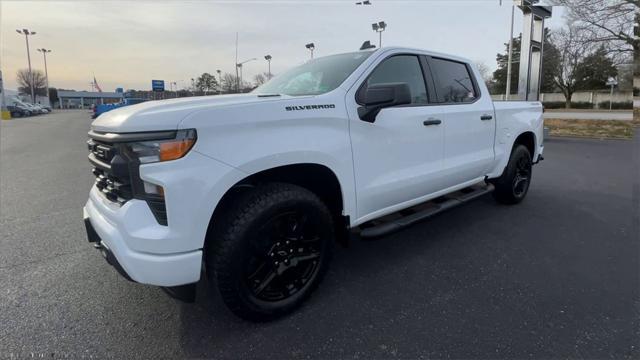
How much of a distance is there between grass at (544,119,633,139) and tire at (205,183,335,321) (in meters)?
17.4

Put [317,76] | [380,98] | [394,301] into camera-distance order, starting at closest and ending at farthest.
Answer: [380,98] → [394,301] → [317,76]

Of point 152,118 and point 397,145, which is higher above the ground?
point 152,118

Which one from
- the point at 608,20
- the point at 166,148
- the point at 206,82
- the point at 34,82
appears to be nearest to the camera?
the point at 166,148

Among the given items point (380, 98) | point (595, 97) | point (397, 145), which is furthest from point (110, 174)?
point (595, 97)

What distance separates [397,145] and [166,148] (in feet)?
5.89

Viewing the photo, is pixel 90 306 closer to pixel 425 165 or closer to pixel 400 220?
pixel 400 220

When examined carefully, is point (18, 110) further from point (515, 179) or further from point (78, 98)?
point (78, 98)

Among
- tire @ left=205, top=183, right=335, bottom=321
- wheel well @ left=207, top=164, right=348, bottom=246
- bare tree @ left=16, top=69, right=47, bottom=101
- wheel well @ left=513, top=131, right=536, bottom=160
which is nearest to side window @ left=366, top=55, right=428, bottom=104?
wheel well @ left=207, top=164, right=348, bottom=246

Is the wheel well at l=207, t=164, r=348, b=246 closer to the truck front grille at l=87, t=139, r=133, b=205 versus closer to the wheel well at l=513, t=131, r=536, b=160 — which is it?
the truck front grille at l=87, t=139, r=133, b=205

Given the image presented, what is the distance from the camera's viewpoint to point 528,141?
17.7 feet

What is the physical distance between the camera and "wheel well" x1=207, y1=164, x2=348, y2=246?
2408 mm

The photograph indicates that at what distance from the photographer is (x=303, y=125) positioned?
8.34ft

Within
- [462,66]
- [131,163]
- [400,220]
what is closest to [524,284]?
[400,220]

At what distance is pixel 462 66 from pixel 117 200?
12.1 feet
